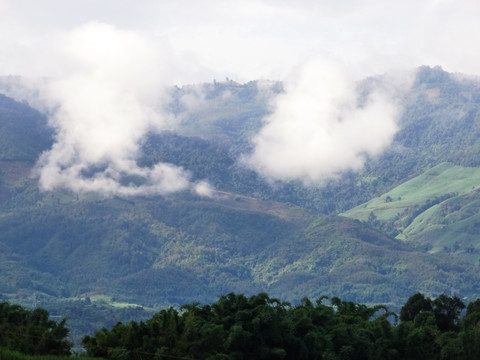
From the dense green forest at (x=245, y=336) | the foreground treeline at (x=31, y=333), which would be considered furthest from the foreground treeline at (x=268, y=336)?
the foreground treeline at (x=31, y=333)

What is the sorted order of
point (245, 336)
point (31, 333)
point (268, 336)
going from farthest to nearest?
point (268, 336) < point (31, 333) < point (245, 336)

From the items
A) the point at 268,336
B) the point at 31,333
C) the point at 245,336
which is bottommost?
the point at 31,333

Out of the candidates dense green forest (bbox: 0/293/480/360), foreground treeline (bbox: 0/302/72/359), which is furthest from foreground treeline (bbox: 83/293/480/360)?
foreground treeline (bbox: 0/302/72/359)

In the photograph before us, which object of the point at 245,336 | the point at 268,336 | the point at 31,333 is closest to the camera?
the point at 245,336

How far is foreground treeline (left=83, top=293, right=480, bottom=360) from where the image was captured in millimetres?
67062

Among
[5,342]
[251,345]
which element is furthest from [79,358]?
[251,345]

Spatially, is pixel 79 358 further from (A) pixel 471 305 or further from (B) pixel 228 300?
(A) pixel 471 305

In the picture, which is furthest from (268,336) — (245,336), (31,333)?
(31,333)

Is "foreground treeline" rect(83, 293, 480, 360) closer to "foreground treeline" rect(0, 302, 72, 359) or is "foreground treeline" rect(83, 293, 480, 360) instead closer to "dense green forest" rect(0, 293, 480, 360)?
"dense green forest" rect(0, 293, 480, 360)

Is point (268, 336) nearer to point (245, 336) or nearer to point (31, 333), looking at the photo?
point (245, 336)

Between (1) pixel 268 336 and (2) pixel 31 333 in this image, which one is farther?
(1) pixel 268 336

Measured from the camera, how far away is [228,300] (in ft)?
248

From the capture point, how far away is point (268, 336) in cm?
7269

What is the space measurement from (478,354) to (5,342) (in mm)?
34499
